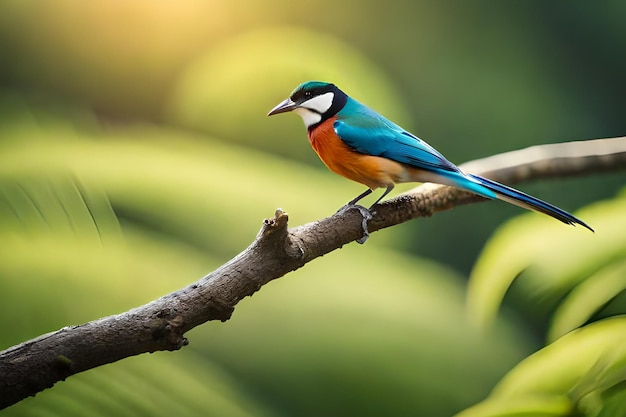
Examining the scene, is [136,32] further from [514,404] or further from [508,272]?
[514,404]

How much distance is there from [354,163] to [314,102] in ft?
0.29

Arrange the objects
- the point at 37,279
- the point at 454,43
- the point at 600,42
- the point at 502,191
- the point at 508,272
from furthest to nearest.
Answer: the point at 454,43
the point at 600,42
the point at 37,279
the point at 508,272
the point at 502,191

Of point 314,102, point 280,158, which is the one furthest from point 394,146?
point 280,158

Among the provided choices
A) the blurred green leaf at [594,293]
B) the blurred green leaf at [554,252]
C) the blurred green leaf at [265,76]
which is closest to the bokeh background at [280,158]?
the blurred green leaf at [265,76]

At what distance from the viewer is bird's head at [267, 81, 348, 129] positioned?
0.85 m

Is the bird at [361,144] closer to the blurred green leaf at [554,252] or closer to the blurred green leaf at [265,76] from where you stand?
the blurred green leaf at [554,252]

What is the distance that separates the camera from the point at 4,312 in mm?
912

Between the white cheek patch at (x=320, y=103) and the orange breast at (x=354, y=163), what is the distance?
2 cm

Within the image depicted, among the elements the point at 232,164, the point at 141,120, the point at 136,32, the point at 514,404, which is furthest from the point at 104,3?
the point at 514,404

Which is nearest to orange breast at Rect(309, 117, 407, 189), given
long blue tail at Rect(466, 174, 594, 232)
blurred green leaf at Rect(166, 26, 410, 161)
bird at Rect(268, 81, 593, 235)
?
bird at Rect(268, 81, 593, 235)

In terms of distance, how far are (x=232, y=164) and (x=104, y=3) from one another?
0.42m

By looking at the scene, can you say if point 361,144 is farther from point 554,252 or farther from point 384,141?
point 554,252

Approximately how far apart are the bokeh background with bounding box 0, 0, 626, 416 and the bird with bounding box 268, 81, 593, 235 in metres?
0.32

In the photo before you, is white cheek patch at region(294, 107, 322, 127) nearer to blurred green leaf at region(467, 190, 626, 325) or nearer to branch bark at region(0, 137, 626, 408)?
branch bark at region(0, 137, 626, 408)
